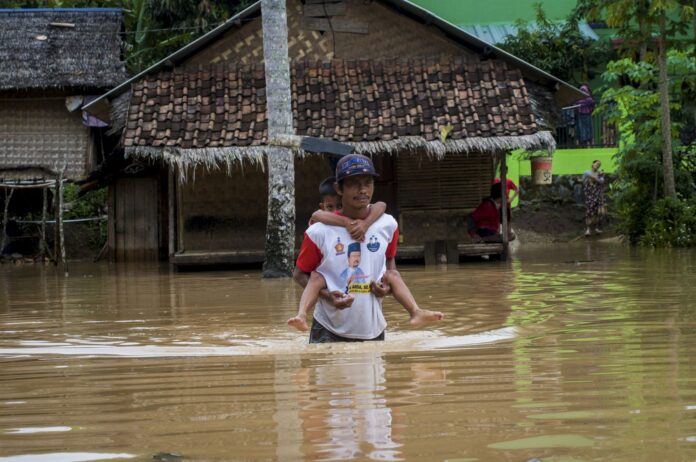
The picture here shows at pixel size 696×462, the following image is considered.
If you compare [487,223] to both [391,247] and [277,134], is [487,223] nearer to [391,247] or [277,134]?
[277,134]

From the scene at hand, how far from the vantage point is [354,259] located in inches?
245

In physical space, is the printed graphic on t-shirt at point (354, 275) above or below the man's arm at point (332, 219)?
below

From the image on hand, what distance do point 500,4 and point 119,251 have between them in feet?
38.6

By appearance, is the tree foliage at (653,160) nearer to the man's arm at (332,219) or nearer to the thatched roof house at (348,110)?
the thatched roof house at (348,110)

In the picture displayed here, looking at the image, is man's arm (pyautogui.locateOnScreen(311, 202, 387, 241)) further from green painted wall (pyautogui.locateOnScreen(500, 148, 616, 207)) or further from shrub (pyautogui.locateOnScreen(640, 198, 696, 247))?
green painted wall (pyautogui.locateOnScreen(500, 148, 616, 207))

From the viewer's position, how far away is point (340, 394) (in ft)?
15.6

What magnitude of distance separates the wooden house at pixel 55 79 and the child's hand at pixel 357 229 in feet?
58.9

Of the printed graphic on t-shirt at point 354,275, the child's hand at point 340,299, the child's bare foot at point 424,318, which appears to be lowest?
the child's bare foot at point 424,318

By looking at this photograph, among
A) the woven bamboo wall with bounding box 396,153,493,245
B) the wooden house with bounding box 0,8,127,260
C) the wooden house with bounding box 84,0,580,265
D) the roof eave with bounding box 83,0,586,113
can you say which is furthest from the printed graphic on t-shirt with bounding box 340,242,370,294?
the wooden house with bounding box 0,8,127,260

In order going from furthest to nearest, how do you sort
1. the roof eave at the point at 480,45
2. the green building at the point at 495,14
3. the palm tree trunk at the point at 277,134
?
the green building at the point at 495,14 < the roof eave at the point at 480,45 < the palm tree trunk at the point at 277,134

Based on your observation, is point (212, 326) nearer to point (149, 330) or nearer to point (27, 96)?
point (149, 330)

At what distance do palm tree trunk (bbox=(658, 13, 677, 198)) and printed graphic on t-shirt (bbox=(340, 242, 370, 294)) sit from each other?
14.0 m

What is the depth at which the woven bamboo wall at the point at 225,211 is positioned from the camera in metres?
18.7

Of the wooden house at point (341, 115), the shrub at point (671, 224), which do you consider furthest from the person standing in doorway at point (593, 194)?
the wooden house at point (341, 115)
